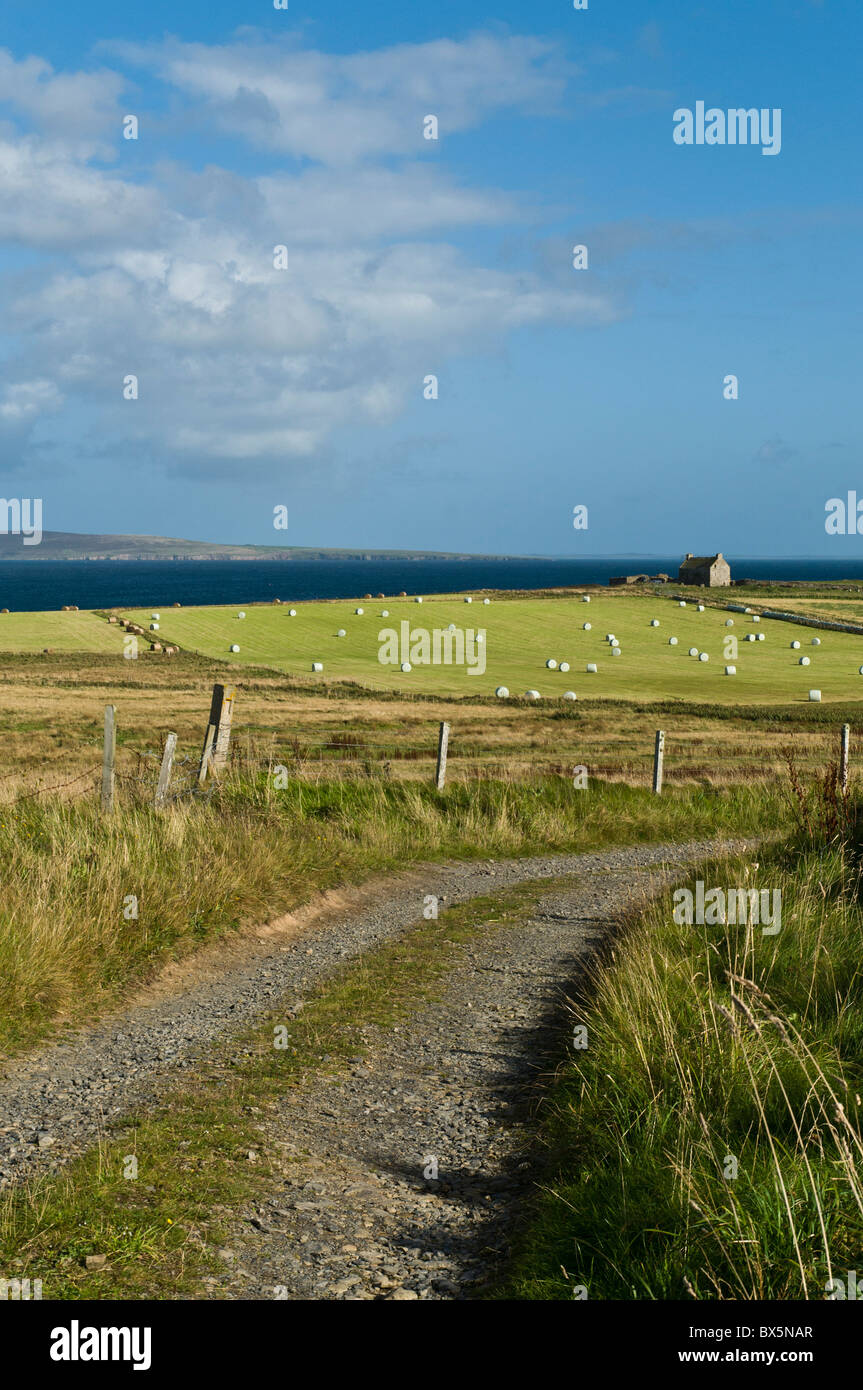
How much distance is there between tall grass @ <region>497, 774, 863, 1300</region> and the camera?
14.3 ft

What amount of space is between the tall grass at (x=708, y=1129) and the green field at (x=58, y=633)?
59.7m

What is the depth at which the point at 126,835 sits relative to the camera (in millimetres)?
12102

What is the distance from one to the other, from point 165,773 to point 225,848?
3.15 meters

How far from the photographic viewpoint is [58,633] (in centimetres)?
7506

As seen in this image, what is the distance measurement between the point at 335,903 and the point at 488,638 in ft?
206

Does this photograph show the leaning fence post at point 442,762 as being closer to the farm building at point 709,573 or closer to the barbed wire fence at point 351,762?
the barbed wire fence at point 351,762

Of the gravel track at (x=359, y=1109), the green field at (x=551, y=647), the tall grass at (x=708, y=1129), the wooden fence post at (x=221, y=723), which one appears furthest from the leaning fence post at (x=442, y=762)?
the green field at (x=551, y=647)

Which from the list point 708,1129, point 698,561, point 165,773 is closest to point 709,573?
point 698,561

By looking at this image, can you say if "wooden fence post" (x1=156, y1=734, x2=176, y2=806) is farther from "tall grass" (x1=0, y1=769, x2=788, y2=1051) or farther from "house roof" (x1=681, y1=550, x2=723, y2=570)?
"house roof" (x1=681, y1=550, x2=723, y2=570)

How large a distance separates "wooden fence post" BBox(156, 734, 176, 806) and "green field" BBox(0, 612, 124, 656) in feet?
169

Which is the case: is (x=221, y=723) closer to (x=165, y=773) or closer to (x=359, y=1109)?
(x=165, y=773)

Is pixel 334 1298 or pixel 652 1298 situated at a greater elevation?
pixel 652 1298
